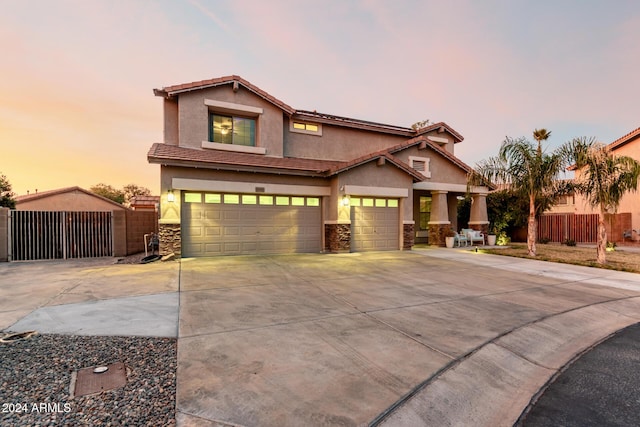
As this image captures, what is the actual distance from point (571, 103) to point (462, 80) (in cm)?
1095

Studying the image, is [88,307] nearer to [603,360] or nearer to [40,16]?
[603,360]

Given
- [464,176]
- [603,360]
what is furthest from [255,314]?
[464,176]

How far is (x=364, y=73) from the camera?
768 inches

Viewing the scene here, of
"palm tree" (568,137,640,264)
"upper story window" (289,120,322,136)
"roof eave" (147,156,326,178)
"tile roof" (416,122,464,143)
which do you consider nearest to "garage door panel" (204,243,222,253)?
"roof eave" (147,156,326,178)

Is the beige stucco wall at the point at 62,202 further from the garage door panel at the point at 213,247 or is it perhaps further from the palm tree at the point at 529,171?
the palm tree at the point at 529,171

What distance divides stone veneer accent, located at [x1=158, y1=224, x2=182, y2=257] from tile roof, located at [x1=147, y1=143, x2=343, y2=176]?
250 centimetres

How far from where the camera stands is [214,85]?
12867mm

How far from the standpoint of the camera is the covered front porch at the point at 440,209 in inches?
620

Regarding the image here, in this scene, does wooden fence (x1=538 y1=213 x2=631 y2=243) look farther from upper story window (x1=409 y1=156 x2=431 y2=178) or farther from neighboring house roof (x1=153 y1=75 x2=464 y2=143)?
upper story window (x1=409 y1=156 x2=431 y2=178)

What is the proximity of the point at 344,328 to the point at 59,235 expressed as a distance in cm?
1299

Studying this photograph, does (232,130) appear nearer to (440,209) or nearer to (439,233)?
(440,209)

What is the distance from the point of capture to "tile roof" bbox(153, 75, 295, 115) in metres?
12.2

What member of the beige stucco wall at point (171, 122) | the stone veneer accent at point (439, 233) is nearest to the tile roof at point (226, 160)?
the beige stucco wall at point (171, 122)

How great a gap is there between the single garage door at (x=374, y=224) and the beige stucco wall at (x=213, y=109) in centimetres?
501
